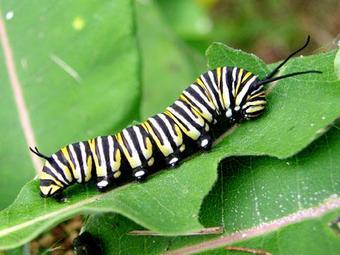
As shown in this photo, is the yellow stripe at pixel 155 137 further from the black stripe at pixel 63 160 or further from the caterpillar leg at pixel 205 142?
the black stripe at pixel 63 160

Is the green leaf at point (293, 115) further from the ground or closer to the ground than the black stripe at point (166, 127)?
closer to the ground

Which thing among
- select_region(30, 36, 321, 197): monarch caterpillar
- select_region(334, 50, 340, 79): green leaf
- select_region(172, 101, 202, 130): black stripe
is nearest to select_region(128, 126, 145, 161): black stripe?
select_region(30, 36, 321, 197): monarch caterpillar

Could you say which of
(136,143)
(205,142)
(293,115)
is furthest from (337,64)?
(136,143)

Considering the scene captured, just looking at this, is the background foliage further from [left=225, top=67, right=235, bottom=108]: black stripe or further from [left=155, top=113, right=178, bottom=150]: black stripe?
[left=155, top=113, right=178, bottom=150]: black stripe

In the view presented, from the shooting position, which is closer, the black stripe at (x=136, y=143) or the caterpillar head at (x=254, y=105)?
the caterpillar head at (x=254, y=105)

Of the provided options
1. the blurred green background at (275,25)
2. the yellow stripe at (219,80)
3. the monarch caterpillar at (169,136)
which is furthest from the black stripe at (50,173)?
the blurred green background at (275,25)

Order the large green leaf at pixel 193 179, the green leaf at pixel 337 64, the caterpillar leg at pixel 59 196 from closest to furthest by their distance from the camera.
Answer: the large green leaf at pixel 193 179
the green leaf at pixel 337 64
the caterpillar leg at pixel 59 196
